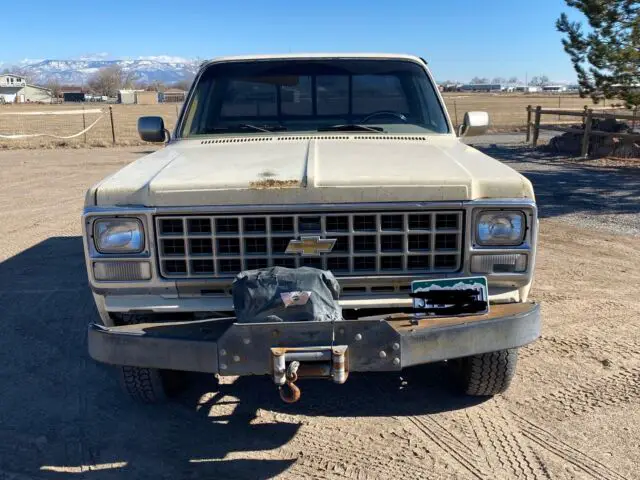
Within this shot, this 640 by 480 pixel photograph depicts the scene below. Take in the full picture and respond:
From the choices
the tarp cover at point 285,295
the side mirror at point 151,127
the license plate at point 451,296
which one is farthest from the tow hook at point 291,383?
the side mirror at point 151,127

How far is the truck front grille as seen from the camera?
9.91 feet

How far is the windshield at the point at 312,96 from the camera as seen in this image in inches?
181

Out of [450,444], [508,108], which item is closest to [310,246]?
[450,444]

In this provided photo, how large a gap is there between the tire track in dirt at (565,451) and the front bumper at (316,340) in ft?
1.98

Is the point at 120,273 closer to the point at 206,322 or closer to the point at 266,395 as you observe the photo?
the point at 206,322

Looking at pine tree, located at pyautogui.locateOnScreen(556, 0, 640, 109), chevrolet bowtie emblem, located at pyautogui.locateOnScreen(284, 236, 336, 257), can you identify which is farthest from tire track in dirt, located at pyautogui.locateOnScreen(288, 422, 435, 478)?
pine tree, located at pyautogui.locateOnScreen(556, 0, 640, 109)

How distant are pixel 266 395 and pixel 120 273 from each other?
1234 millimetres

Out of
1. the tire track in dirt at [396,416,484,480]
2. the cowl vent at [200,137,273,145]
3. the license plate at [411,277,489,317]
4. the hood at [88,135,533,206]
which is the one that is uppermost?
the cowl vent at [200,137,273,145]

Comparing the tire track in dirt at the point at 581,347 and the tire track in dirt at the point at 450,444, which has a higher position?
the tire track in dirt at the point at 450,444

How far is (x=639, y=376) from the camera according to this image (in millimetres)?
3943

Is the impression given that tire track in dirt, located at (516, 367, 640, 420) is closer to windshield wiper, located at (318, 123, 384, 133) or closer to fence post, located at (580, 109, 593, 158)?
windshield wiper, located at (318, 123, 384, 133)

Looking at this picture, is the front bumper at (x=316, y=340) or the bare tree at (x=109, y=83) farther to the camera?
the bare tree at (x=109, y=83)

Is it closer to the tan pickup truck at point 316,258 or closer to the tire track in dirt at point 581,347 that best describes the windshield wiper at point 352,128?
the tan pickup truck at point 316,258

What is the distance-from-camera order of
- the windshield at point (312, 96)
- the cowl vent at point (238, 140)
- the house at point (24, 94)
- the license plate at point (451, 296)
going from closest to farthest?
the license plate at point (451, 296) → the cowl vent at point (238, 140) → the windshield at point (312, 96) → the house at point (24, 94)
